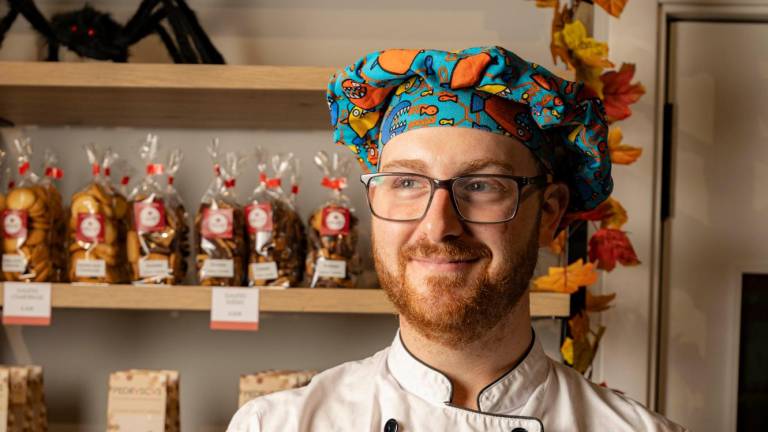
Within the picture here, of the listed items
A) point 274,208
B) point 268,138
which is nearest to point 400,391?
point 274,208

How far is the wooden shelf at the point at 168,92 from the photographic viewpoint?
151 centimetres

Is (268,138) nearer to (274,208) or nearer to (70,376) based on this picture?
(274,208)

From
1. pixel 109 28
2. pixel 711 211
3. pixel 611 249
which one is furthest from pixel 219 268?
pixel 711 211

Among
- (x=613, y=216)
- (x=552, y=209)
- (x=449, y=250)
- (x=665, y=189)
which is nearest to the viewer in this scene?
(x=449, y=250)

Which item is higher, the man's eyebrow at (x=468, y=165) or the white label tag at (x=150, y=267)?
the man's eyebrow at (x=468, y=165)

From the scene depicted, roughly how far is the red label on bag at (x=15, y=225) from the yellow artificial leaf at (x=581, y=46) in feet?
3.30

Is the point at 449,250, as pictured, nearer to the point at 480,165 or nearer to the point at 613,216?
the point at 480,165

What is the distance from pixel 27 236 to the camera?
1591mm

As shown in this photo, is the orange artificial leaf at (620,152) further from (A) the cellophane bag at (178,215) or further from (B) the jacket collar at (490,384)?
(A) the cellophane bag at (178,215)

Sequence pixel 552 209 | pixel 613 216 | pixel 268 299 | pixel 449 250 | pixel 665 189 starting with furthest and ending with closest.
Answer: pixel 665 189 → pixel 613 216 → pixel 268 299 → pixel 552 209 → pixel 449 250

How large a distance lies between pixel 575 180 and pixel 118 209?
87cm

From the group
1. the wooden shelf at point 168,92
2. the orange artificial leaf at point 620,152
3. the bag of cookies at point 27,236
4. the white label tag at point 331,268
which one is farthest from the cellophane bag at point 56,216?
the orange artificial leaf at point 620,152

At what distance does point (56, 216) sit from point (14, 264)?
0.39 feet

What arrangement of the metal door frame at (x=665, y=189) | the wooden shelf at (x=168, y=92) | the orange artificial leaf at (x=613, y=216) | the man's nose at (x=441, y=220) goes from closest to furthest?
1. the man's nose at (x=441, y=220)
2. the wooden shelf at (x=168, y=92)
3. the orange artificial leaf at (x=613, y=216)
4. the metal door frame at (x=665, y=189)
